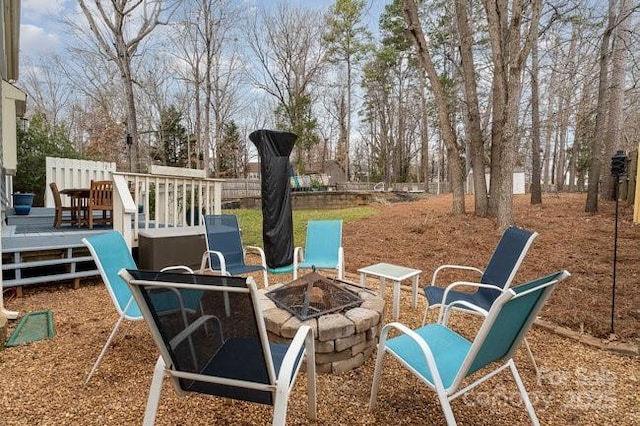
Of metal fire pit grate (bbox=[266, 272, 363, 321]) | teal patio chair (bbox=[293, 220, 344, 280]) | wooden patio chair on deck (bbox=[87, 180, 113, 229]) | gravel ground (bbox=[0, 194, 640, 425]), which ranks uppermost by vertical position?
wooden patio chair on deck (bbox=[87, 180, 113, 229])

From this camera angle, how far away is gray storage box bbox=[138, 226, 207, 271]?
14.2 feet

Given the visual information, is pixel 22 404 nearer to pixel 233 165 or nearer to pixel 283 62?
pixel 283 62

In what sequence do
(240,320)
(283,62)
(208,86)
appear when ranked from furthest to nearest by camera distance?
(283,62), (208,86), (240,320)

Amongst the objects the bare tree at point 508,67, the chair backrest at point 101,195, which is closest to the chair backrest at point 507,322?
the chair backrest at point 101,195

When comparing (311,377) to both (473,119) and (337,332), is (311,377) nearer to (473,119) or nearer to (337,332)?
(337,332)

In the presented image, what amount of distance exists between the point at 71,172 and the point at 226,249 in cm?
626

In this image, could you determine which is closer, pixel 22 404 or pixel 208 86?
pixel 22 404

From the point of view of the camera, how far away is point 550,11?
6.26 metres

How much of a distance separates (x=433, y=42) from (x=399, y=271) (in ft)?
57.4

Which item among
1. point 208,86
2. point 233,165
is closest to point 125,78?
point 208,86

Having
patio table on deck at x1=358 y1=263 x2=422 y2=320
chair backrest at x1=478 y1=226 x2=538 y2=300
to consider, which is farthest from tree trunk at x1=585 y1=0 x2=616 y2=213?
patio table on deck at x1=358 y1=263 x2=422 y2=320

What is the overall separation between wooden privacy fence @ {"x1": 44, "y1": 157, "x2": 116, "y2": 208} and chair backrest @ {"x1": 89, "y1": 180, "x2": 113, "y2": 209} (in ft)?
8.01

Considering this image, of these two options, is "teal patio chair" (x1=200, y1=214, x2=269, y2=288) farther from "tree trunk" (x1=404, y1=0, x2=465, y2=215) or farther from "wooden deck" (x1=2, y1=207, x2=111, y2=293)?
"tree trunk" (x1=404, y1=0, x2=465, y2=215)

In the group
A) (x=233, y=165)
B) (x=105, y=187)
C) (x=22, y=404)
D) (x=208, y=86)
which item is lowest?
(x=22, y=404)
